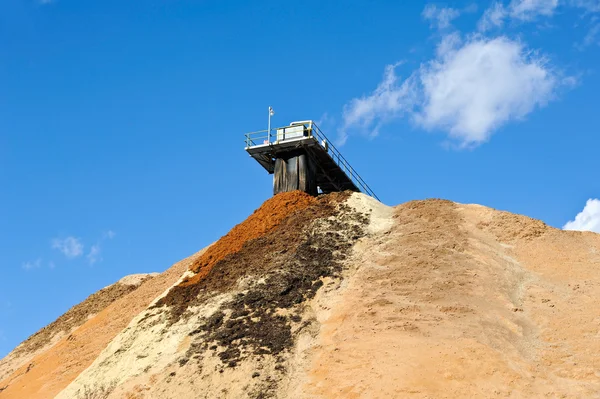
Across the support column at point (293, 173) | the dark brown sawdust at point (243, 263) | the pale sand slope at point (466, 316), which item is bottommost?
the pale sand slope at point (466, 316)

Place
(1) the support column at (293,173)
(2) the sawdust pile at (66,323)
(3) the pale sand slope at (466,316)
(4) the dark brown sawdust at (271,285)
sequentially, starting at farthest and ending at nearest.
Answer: (1) the support column at (293,173) < (2) the sawdust pile at (66,323) < (4) the dark brown sawdust at (271,285) < (3) the pale sand slope at (466,316)

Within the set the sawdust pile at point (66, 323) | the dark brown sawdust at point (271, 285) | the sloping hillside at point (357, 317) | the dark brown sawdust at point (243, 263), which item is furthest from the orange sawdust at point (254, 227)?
the sawdust pile at point (66, 323)

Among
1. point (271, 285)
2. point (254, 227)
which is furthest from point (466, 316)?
point (254, 227)

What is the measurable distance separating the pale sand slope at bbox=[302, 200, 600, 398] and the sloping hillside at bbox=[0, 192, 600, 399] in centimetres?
6

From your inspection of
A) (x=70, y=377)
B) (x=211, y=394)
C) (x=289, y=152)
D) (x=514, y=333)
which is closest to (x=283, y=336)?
(x=211, y=394)

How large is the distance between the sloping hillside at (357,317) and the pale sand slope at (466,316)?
0.20 feet

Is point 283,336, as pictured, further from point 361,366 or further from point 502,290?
point 502,290

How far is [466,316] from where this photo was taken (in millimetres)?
21109

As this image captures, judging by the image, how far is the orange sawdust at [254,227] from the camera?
28.8 meters

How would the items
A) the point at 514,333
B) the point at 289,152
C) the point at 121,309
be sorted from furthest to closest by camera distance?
1. the point at 289,152
2. the point at 121,309
3. the point at 514,333

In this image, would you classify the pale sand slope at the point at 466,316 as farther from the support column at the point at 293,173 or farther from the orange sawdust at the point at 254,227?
the support column at the point at 293,173

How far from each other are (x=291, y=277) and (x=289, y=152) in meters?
12.7

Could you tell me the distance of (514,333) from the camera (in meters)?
20.7

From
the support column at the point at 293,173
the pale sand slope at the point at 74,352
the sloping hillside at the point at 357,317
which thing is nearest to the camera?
the sloping hillside at the point at 357,317
